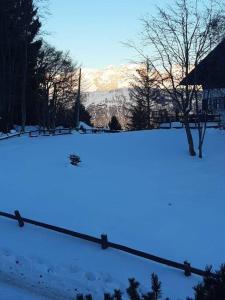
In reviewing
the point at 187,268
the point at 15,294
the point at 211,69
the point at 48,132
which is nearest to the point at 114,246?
the point at 187,268

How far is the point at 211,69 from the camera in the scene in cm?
3083

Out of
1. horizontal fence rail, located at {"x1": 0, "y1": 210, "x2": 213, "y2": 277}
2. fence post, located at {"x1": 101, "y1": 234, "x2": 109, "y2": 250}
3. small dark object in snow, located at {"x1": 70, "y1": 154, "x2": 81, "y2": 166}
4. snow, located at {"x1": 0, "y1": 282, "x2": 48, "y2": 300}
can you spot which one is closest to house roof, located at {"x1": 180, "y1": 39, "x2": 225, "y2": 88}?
small dark object in snow, located at {"x1": 70, "y1": 154, "x2": 81, "y2": 166}

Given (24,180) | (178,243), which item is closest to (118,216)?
(178,243)

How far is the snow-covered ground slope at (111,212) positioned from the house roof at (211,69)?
12.1ft

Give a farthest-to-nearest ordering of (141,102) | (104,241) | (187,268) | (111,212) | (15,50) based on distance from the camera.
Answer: (141,102)
(15,50)
(111,212)
(104,241)
(187,268)

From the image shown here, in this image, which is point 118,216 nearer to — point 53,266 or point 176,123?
point 53,266

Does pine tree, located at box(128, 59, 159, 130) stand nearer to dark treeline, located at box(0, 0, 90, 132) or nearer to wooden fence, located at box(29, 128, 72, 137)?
dark treeline, located at box(0, 0, 90, 132)

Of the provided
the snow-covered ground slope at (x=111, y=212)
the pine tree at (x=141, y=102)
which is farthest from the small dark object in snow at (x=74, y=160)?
the pine tree at (x=141, y=102)

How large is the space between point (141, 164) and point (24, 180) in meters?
6.43

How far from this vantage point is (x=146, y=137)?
123 ft

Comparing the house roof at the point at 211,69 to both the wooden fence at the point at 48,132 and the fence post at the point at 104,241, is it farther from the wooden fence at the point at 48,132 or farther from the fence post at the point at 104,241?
the wooden fence at the point at 48,132

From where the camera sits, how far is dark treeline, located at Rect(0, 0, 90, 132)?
48281 millimetres

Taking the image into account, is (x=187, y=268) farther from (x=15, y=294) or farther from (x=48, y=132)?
(x=48, y=132)

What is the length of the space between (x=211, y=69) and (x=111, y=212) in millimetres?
14765
